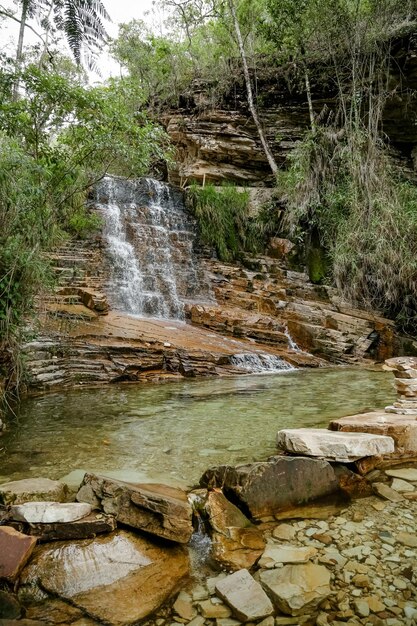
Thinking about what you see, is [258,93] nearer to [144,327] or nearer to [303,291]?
[303,291]

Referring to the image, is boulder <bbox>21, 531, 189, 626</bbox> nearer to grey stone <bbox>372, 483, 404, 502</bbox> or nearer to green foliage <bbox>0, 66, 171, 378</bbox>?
grey stone <bbox>372, 483, 404, 502</bbox>

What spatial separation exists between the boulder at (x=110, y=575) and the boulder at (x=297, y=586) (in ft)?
1.45

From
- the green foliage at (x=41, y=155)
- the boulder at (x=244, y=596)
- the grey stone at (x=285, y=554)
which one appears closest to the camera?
the boulder at (x=244, y=596)

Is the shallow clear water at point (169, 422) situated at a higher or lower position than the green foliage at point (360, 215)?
lower

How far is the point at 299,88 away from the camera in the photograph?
13.6 meters

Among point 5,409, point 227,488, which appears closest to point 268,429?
point 227,488

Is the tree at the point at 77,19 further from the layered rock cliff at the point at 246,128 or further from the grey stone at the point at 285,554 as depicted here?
the layered rock cliff at the point at 246,128

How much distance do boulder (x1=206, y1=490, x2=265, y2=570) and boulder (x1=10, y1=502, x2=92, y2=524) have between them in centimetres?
77

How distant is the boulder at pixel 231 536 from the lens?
2.10 meters

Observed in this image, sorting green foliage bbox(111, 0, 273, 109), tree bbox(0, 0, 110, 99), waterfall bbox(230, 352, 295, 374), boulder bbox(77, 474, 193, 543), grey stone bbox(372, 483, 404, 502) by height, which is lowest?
waterfall bbox(230, 352, 295, 374)

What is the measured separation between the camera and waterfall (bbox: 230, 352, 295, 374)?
322 inches

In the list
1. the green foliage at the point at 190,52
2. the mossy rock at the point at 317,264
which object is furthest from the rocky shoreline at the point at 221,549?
the green foliage at the point at 190,52

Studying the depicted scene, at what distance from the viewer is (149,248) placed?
12.1 meters

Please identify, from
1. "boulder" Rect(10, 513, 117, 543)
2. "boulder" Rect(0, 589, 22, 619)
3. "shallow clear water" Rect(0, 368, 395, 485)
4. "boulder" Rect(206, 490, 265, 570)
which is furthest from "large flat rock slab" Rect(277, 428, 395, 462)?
"boulder" Rect(0, 589, 22, 619)
